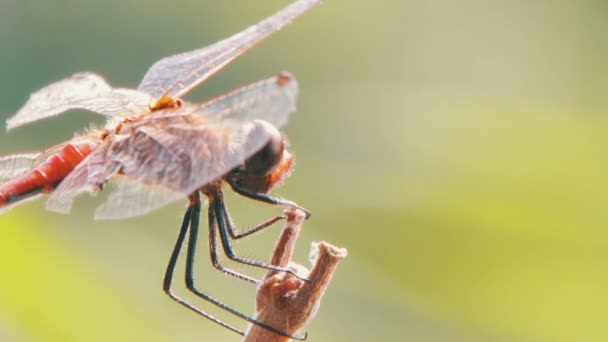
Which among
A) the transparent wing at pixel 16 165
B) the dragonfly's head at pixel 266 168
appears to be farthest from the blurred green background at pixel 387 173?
the transparent wing at pixel 16 165

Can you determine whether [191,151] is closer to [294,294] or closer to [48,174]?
[48,174]

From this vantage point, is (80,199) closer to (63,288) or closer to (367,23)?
(63,288)

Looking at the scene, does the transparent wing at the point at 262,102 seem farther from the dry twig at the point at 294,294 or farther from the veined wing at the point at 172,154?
the dry twig at the point at 294,294

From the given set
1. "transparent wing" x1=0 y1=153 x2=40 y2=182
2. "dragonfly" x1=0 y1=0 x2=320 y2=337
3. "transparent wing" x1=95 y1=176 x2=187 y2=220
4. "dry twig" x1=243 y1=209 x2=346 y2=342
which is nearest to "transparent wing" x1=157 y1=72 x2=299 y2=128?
"dragonfly" x1=0 y1=0 x2=320 y2=337

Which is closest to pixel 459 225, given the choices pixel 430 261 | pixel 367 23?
pixel 430 261

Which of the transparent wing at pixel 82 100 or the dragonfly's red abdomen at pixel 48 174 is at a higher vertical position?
the transparent wing at pixel 82 100

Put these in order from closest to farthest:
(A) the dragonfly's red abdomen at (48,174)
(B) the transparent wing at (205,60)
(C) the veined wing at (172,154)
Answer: (C) the veined wing at (172,154), (B) the transparent wing at (205,60), (A) the dragonfly's red abdomen at (48,174)
